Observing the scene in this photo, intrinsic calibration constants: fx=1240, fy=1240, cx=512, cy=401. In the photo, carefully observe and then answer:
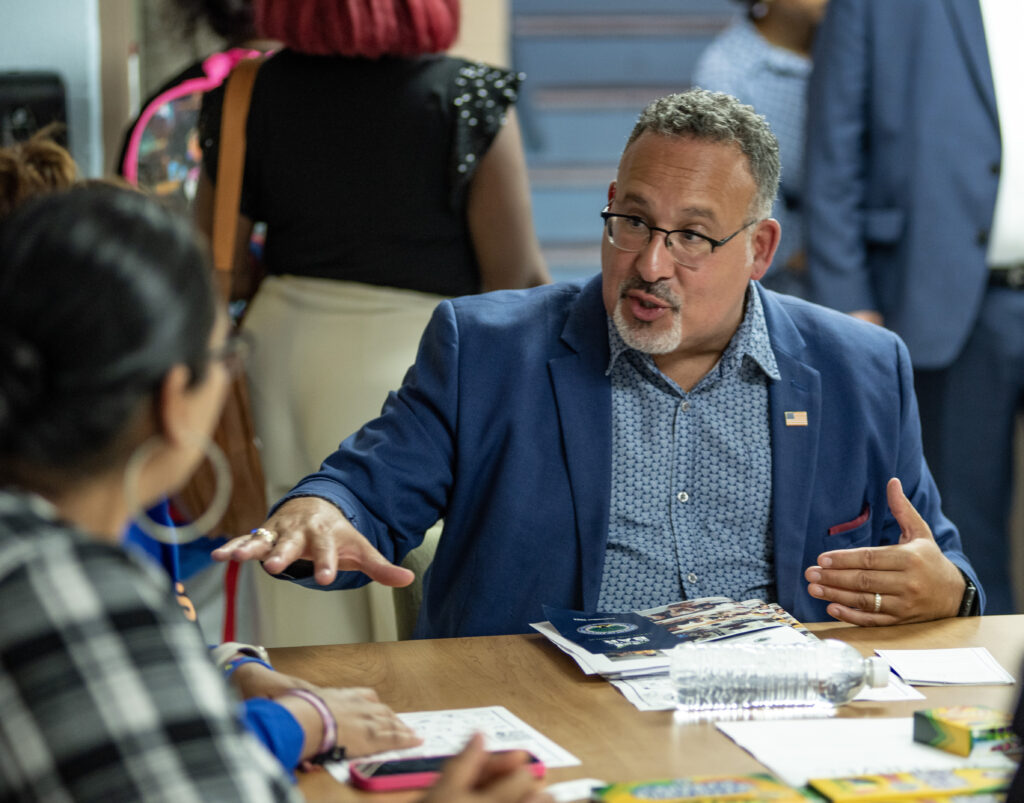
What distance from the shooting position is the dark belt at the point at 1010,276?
3553mm

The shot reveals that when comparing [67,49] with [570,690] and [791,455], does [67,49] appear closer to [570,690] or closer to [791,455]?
[791,455]

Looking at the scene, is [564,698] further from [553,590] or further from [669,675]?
[553,590]

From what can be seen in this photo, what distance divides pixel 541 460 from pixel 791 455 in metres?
0.42

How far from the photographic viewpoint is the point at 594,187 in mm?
5270

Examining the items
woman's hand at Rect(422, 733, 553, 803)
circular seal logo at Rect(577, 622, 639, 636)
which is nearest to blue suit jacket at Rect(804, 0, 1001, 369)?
Answer: circular seal logo at Rect(577, 622, 639, 636)

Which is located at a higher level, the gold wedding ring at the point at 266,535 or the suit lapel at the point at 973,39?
the suit lapel at the point at 973,39

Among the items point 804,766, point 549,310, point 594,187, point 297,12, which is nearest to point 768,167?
point 549,310

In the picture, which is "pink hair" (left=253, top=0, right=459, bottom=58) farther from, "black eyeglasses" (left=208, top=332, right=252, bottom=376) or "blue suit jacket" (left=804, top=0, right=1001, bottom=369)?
"black eyeglasses" (left=208, top=332, right=252, bottom=376)

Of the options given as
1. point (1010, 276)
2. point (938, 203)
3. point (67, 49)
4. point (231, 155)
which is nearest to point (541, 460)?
point (231, 155)

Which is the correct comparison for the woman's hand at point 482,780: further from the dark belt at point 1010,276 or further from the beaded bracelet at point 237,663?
the dark belt at point 1010,276

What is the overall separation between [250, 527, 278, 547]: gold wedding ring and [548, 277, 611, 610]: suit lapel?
0.53 metres

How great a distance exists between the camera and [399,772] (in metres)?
1.26

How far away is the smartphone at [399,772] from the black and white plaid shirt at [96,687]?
0.31m

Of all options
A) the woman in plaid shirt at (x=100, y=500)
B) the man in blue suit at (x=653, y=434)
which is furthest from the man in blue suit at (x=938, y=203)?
the woman in plaid shirt at (x=100, y=500)
